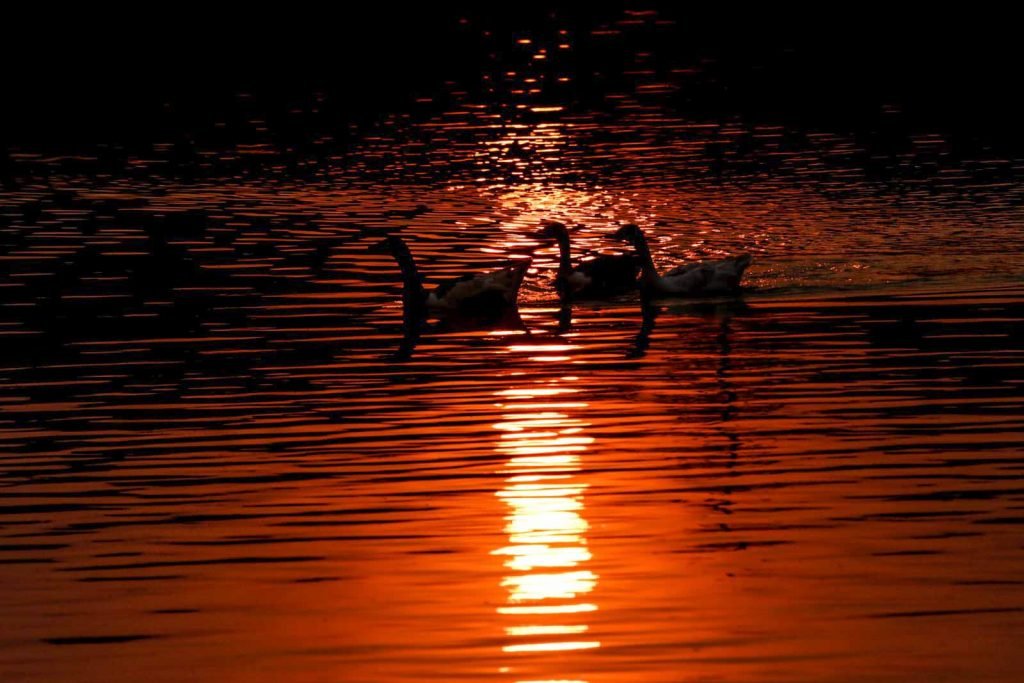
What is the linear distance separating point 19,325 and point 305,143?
89.9 feet

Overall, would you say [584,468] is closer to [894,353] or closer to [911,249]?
[894,353]

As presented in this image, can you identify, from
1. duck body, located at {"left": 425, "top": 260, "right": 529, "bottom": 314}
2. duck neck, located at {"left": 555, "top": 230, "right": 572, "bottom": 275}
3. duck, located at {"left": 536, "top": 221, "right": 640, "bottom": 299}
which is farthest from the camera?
duck neck, located at {"left": 555, "top": 230, "right": 572, "bottom": 275}

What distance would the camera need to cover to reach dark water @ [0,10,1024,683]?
13828 mm

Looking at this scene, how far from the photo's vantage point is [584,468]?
18.9 metres

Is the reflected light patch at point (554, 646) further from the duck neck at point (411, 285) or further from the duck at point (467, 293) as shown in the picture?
the duck neck at point (411, 285)

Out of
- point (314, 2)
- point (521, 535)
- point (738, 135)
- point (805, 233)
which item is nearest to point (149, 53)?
point (314, 2)

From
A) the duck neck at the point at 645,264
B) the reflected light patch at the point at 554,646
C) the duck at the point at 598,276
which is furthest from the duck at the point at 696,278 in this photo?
the reflected light patch at the point at 554,646

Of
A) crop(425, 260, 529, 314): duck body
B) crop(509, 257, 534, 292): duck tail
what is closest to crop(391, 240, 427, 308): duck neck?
crop(425, 260, 529, 314): duck body

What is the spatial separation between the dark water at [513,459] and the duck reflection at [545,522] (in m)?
0.04

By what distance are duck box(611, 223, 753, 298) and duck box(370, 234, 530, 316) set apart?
6.68 feet

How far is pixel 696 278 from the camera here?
30797 mm

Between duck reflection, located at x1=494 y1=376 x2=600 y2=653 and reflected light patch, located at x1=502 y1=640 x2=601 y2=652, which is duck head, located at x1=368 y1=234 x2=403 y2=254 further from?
reflected light patch, located at x1=502 y1=640 x2=601 y2=652

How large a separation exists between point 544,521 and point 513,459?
2568 millimetres

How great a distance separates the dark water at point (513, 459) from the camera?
13.8 metres
